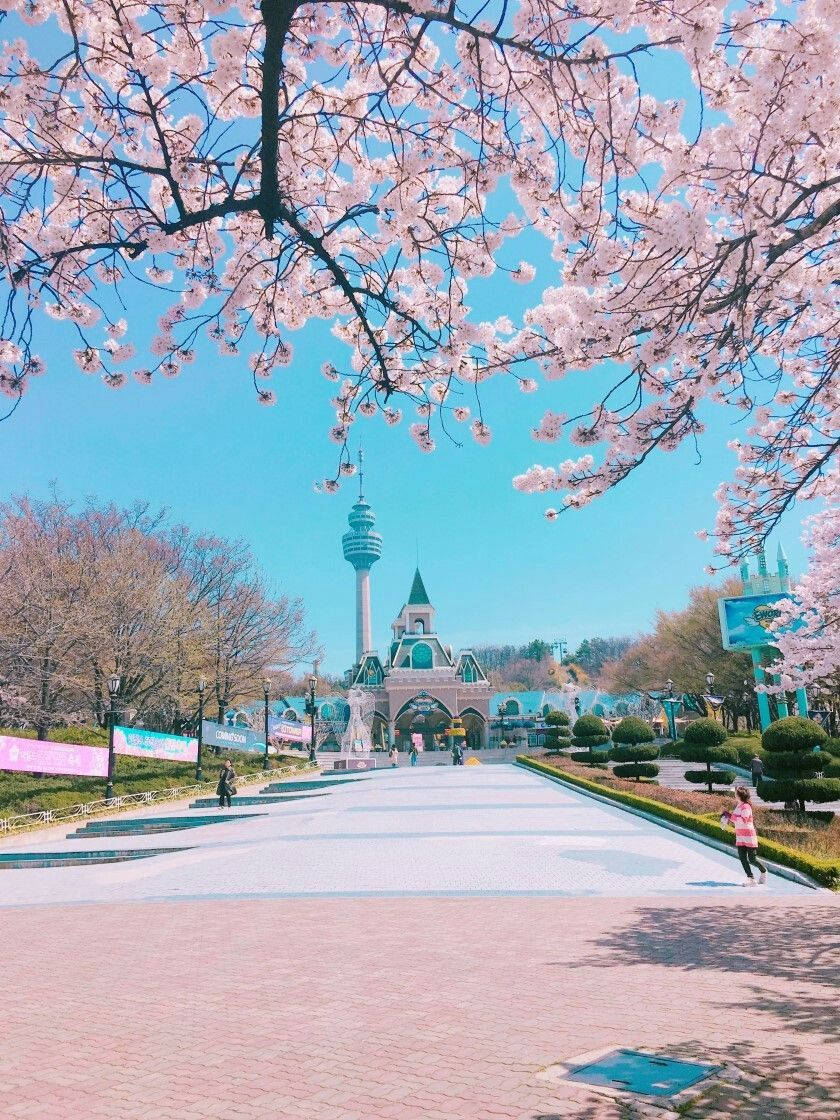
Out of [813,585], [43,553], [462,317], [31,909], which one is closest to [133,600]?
[43,553]

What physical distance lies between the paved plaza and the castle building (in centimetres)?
5775

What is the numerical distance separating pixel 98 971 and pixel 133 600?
80.3 feet

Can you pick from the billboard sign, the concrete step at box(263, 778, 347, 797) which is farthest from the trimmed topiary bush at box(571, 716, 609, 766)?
the concrete step at box(263, 778, 347, 797)

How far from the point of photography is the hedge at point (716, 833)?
11.9m

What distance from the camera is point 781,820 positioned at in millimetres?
18312

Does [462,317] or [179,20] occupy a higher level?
[179,20]

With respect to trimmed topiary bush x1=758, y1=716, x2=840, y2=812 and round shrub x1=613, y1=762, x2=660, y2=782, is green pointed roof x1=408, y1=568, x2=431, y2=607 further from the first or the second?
trimmed topiary bush x1=758, y1=716, x2=840, y2=812

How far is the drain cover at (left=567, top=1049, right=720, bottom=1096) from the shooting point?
15.5 feet

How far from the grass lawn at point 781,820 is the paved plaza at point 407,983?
1505mm

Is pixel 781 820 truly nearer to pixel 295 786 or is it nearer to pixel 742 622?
pixel 295 786

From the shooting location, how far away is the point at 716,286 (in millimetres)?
6672

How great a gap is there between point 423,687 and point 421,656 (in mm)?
4327

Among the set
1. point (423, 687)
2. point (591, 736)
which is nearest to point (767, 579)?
point (591, 736)

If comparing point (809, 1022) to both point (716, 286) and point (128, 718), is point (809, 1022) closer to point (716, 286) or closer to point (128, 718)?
point (716, 286)
